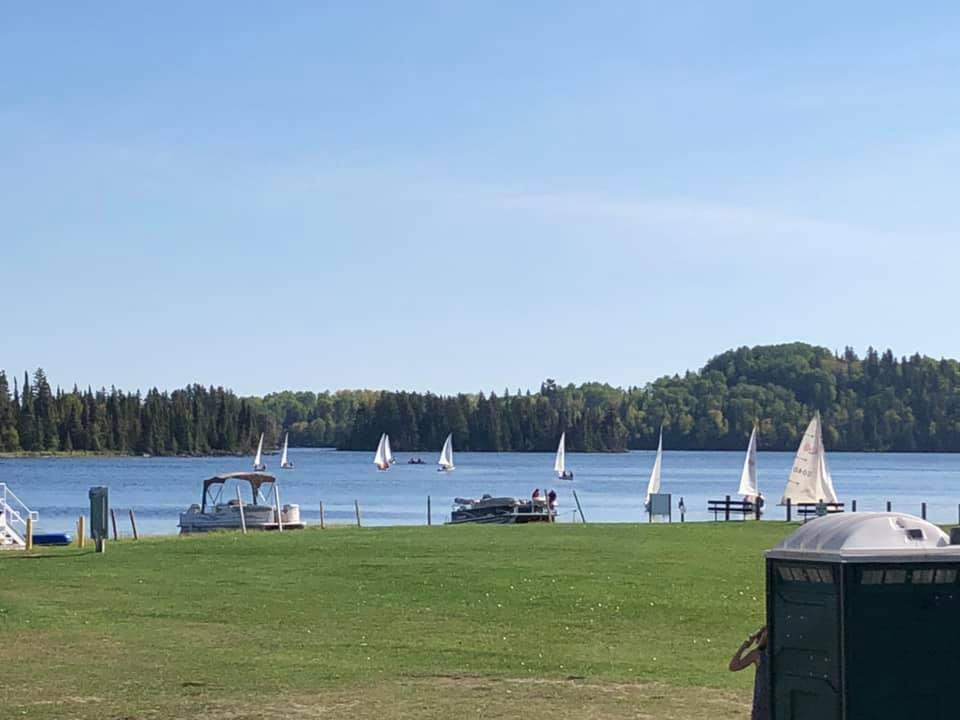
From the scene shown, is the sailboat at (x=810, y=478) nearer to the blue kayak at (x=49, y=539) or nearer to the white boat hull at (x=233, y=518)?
the white boat hull at (x=233, y=518)

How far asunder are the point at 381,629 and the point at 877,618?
1266cm

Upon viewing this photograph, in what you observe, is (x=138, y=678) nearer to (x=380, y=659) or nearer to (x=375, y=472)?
(x=380, y=659)

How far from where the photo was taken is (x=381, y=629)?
20.4 meters

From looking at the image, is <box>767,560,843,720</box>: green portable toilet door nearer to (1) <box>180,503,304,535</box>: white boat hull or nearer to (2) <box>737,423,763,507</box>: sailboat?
(1) <box>180,503,304,535</box>: white boat hull

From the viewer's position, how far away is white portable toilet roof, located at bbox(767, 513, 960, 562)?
27.4ft

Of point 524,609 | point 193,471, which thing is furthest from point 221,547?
point 193,471

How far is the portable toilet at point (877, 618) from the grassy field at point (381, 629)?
562cm

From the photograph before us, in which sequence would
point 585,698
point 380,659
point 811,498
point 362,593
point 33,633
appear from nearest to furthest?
point 585,698 < point 380,659 < point 33,633 < point 362,593 < point 811,498

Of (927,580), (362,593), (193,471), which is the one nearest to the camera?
(927,580)

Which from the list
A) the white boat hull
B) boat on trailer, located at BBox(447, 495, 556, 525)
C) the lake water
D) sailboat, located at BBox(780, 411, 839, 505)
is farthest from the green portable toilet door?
→ the lake water

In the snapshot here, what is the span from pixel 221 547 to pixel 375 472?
5885 inches

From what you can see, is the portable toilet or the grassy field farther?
the grassy field

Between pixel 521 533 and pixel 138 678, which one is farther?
pixel 521 533

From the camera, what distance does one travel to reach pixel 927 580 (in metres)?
8.45
